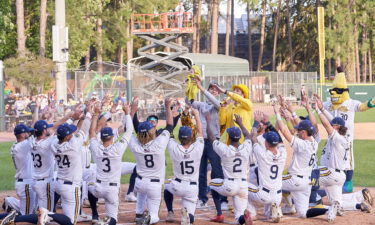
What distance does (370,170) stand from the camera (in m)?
17.1

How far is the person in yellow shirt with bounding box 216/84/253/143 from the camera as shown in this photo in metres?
11.7

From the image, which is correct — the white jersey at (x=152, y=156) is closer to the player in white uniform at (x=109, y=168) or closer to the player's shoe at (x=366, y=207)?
the player in white uniform at (x=109, y=168)

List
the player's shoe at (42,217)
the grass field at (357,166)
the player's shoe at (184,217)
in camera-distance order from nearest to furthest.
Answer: the player's shoe at (42,217), the player's shoe at (184,217), the grass field at (357,166)

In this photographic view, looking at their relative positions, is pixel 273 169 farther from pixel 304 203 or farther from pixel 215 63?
pixel 215 63

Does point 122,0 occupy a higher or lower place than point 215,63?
higher

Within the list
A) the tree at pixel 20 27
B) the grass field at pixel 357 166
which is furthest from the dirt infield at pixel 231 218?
the tree at pixel 20 27

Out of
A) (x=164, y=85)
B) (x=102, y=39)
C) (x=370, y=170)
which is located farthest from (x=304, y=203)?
(x=102, y=39)

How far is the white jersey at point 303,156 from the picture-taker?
1070 cm

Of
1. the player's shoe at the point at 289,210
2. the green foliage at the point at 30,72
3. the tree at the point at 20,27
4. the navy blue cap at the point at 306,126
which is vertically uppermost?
the tree at the point at 20,27

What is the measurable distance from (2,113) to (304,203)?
21047 millimetres

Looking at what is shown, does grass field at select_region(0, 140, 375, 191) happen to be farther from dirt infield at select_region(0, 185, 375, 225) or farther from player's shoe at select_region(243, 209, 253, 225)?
player's shoe at select_region(243, 209, 253, 225)

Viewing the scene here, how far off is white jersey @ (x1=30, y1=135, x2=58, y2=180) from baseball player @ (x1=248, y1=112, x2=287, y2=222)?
3130 mm

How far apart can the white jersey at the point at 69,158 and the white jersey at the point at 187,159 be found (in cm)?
146

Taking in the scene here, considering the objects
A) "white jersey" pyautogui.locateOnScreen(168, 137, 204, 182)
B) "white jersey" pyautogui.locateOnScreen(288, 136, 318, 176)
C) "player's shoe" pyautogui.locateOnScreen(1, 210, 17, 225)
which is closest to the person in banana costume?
"white jersey" pyautogui.locateOnScreen(288, 136, 318, 176)
